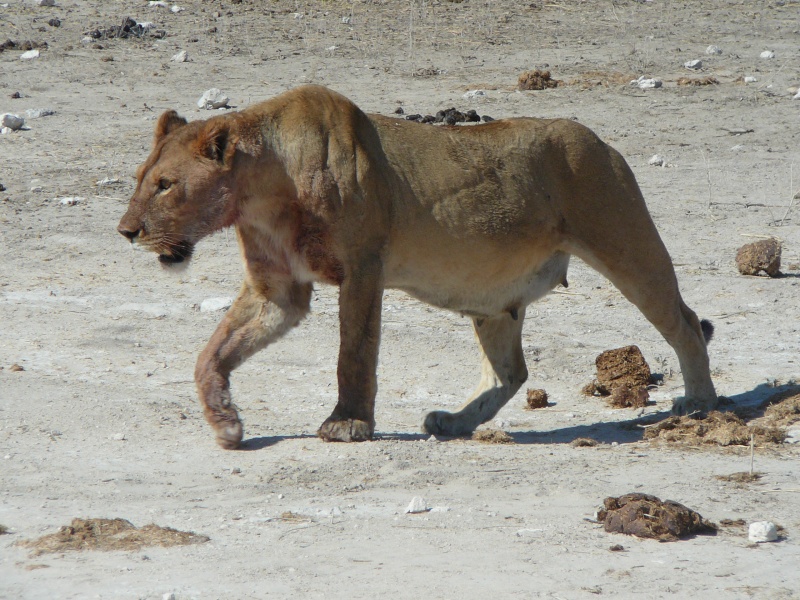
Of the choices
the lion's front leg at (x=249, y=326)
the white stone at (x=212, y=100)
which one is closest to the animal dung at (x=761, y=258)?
the lion's front leg at (x=249, y=326)

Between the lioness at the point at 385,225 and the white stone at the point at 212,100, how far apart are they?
7.26 m

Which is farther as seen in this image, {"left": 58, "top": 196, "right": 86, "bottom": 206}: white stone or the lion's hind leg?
{"left": 58, "top": 196, "right": 86, "bottom": 206}: white stone

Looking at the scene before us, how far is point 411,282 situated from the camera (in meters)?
6.90

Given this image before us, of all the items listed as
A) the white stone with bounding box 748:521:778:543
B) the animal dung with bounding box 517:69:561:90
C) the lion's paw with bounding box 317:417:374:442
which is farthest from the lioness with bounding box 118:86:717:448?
the animal dung with bounding box 517:69:561:90

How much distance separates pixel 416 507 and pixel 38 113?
10.1 metres

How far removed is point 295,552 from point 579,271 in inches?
234

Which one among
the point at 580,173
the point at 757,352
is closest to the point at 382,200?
the point at 580,173

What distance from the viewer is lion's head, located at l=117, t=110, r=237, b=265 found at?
617 centimetres

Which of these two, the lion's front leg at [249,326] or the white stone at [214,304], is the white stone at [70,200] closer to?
the white stone at [214,304]

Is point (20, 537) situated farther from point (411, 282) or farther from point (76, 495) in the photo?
point (411, 282)

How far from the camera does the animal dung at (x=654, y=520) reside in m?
4.91

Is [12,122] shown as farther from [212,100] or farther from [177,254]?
[177,254]

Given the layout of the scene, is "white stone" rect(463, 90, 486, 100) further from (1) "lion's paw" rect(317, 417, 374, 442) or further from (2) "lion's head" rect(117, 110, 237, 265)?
(1) "lion's paw" rect(317, 417, 374, 442)

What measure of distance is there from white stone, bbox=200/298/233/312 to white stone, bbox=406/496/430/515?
4.16 m
